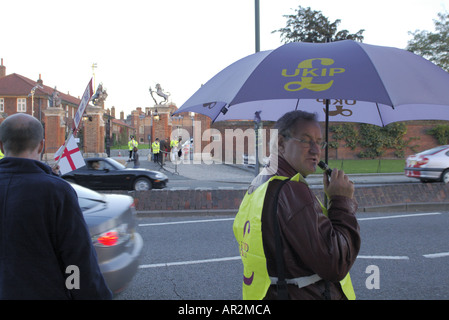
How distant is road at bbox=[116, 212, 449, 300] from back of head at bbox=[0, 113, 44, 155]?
2.46 metres

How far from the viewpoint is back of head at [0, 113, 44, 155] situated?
1.92m

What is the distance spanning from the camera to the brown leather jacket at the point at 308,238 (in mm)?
1566

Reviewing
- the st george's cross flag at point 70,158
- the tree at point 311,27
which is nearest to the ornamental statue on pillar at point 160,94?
the tree at point 311,27

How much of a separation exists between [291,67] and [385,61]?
2.12 ft

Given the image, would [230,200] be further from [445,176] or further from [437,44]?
[437,44]

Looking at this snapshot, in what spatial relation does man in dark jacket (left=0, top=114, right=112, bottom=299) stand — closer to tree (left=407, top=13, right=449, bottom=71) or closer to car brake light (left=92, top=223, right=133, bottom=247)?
car brake light (left=92, top=223, right=133, bottom=247)

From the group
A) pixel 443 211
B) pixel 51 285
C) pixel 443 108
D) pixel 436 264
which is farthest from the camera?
pixel 443 211

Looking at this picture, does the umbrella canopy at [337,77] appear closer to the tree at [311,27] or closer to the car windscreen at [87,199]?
the car windscreen at [87,199]

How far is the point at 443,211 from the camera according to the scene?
10047 millimetres

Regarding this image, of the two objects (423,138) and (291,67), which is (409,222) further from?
(423,138)

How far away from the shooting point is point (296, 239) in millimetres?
1575

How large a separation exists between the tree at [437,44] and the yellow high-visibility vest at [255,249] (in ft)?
130

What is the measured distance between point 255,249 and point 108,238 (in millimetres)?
2620

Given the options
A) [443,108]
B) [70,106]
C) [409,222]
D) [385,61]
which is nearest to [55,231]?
[385,61]
